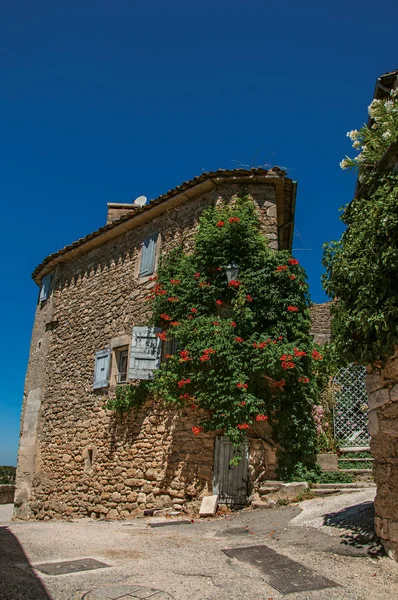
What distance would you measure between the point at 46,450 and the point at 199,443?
5.60m

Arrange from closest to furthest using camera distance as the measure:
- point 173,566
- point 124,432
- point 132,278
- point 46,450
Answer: point 173,566, point 124,432, point 132,278, point 46,450

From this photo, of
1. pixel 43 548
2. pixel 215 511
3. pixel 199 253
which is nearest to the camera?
pixel 43 548

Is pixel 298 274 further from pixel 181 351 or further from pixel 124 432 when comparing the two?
pixel 124 432

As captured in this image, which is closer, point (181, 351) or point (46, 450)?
point (181, 351)

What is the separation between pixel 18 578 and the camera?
3873 mm

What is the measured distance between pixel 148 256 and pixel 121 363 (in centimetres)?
247

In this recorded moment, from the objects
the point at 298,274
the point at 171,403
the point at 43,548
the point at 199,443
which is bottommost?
the point at 43,548

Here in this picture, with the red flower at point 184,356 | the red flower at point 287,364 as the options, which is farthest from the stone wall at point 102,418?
the red flower at point 287,364

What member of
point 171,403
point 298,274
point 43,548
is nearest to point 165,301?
point 171,403

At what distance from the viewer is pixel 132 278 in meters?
11.4

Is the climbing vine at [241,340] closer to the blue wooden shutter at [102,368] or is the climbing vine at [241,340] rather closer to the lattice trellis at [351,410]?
the lattice trellis at [351,410]

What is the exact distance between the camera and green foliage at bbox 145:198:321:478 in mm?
7930

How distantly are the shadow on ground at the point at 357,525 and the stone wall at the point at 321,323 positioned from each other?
8.69 m

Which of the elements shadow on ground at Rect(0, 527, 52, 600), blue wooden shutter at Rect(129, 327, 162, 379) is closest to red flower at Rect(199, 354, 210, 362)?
blue wooden shutter at Rect(129, 327, 162, 379)
